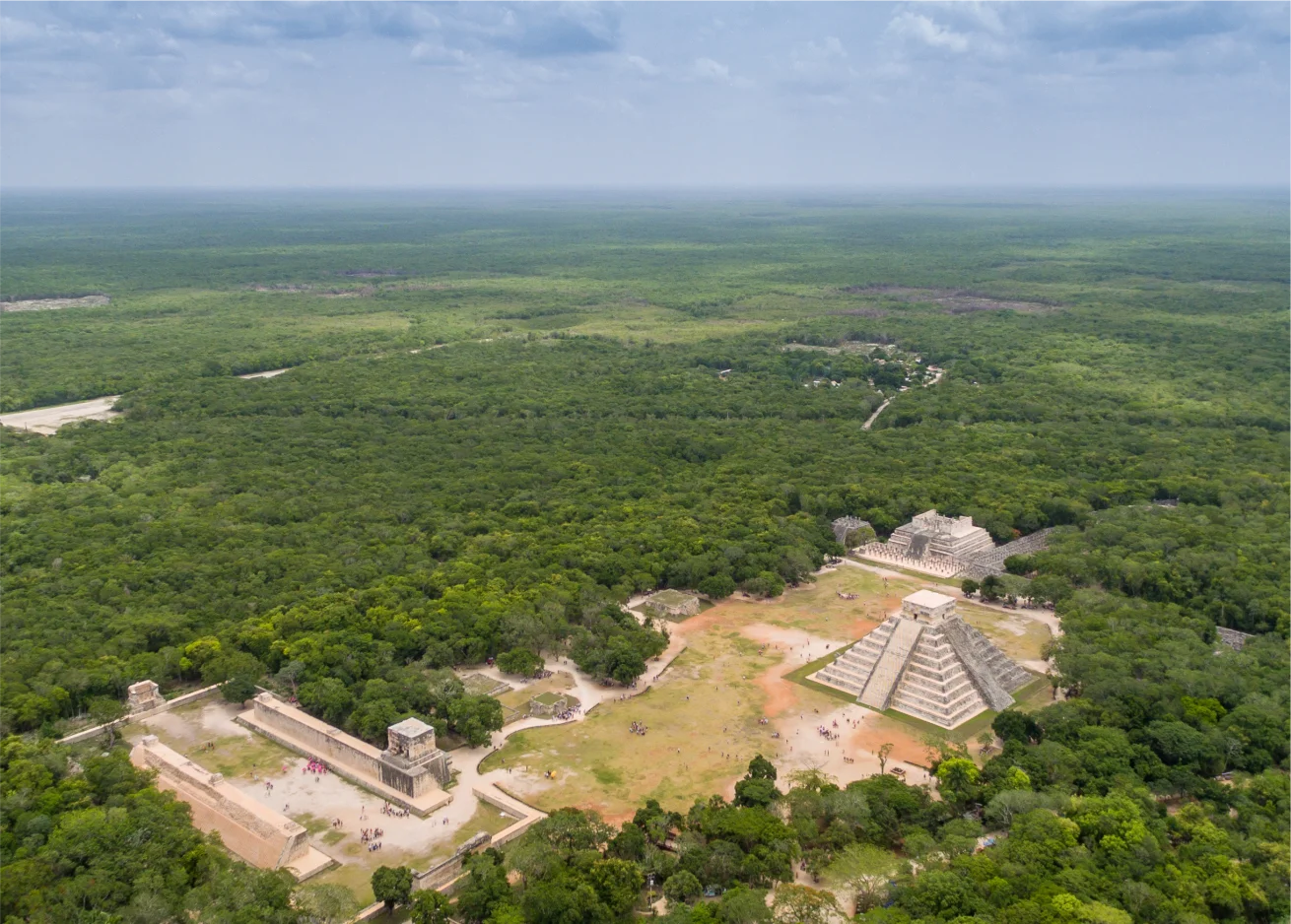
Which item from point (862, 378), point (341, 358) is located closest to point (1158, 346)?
point (862, 378)

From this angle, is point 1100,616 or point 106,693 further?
point 1100,616

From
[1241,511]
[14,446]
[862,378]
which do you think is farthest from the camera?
[862,378]

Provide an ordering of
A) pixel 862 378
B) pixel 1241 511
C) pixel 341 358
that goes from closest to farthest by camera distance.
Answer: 1. pixel 1241 511
2. pixel 862 378
3. pixel 341 358

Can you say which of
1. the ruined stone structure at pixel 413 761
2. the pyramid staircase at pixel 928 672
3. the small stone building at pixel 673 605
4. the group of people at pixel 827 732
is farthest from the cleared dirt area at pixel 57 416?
the group of people at pixel 827 732

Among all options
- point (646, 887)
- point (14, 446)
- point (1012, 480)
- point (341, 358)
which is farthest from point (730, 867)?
point (341, 358)

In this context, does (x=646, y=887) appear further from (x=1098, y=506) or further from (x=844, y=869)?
(x=1098, y=506)

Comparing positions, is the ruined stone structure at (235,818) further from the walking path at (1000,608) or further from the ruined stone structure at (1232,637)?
the ruined stone structure at (1232,637)

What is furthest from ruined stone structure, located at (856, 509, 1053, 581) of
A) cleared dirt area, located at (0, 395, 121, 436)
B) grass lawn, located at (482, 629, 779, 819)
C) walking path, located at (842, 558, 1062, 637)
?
cleared dirt area, located at (0, 395, 121, 436)
